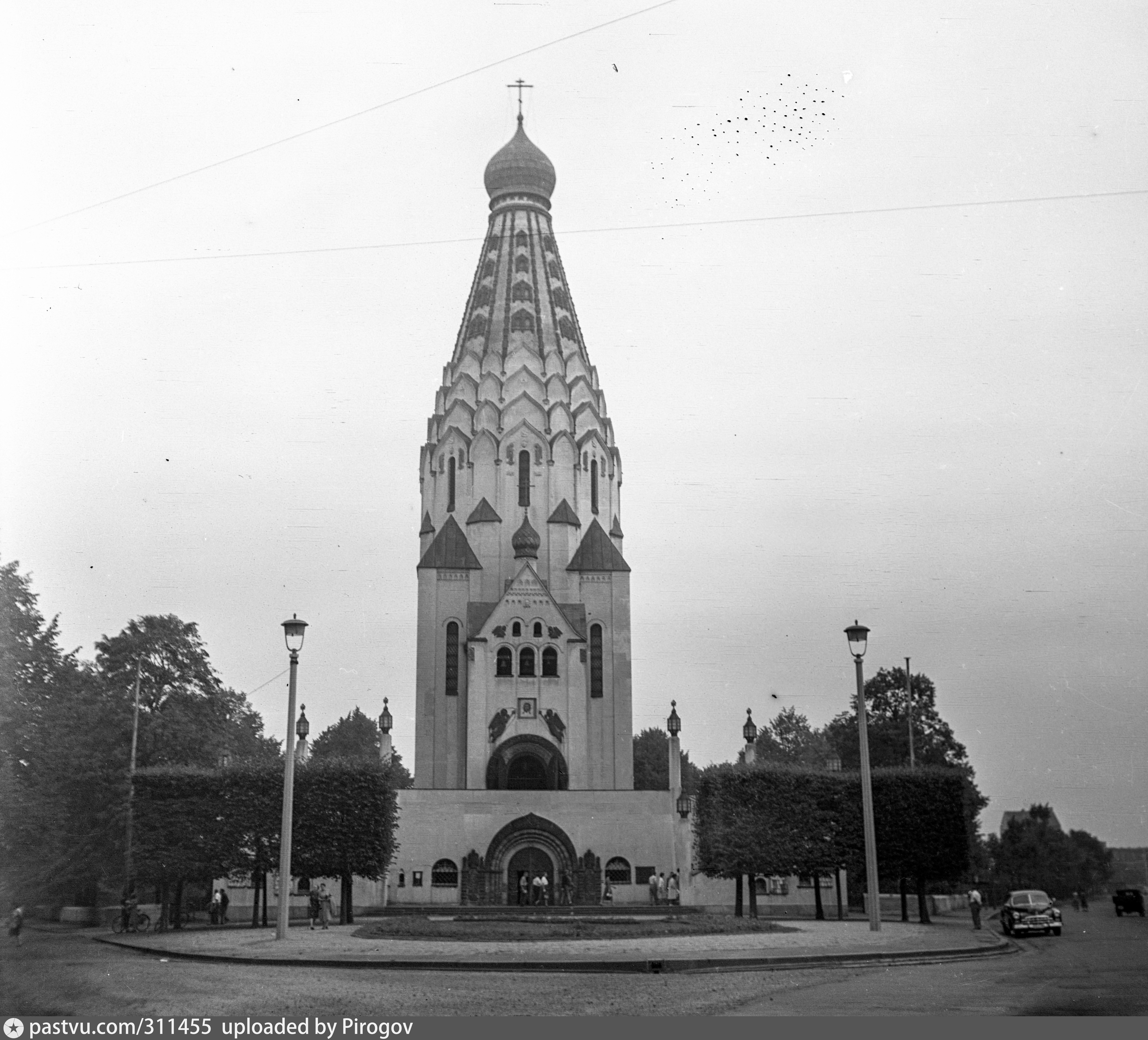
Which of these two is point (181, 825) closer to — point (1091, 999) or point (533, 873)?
point (533, 873)

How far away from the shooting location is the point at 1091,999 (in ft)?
52.0

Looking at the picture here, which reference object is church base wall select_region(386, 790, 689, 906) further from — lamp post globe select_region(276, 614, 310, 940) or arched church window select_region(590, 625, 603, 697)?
lamp post globe select_region(276, 614, 310, 940)

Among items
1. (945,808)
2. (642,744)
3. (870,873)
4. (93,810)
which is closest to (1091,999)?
(870,873)

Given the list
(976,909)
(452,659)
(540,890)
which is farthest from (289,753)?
(452,659)

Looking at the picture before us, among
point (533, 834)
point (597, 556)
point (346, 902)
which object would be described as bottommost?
point (346, 902)

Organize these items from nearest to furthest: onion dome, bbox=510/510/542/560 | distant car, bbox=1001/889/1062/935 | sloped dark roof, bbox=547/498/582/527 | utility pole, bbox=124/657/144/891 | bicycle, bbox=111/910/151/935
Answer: distant car, bbox=1001/889/1062/935 < bicycle, bbox=111/910/151/935 < utility pole, bbox=124/657/144/891 < onion dome, bbox=510/510/542/560 < sloped dark roof, bbox=547/498/582/527

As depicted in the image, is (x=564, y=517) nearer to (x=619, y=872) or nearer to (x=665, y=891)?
(x=619, y=872)

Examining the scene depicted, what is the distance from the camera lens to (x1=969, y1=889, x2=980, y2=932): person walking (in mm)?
36500

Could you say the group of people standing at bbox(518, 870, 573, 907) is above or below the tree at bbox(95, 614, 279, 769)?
below

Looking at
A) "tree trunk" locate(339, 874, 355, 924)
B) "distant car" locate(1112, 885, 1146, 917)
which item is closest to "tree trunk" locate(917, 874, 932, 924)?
"distant car" locate(1112, 885, 1146, 917)

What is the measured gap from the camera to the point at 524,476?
73.9m

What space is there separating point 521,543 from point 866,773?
42.5 m

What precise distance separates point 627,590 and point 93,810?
31892mm

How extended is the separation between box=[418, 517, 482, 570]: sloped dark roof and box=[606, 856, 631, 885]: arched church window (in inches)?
793
